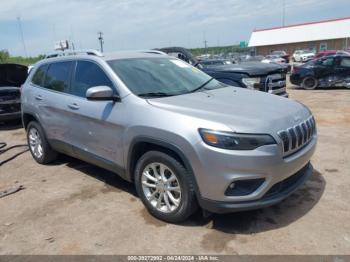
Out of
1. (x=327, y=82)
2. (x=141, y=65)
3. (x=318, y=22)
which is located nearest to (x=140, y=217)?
(x=141, y=65)

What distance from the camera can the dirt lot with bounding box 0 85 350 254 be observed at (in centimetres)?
322

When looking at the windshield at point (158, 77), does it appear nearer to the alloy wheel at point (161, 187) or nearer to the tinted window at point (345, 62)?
the alloy wheel at point (161, 187)

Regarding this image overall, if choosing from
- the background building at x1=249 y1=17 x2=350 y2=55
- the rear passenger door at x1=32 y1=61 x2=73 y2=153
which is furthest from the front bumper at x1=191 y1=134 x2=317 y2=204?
the background building at x1=249 y1=17 x2=350 y2=55

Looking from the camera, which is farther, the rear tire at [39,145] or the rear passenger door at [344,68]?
the rear passenger door at [344,68]

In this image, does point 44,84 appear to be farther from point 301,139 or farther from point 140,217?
point 301,139

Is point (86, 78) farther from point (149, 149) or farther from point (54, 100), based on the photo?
point (149, 149)

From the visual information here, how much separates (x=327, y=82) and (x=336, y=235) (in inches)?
498

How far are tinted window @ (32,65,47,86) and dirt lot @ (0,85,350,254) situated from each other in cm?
156

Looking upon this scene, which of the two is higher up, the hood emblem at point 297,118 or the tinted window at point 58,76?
the tinted window at point 58,76

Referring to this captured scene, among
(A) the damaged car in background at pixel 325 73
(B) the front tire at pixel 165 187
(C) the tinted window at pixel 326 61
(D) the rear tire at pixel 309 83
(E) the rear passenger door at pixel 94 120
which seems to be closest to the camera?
(B) the front tire at pixel 165 187

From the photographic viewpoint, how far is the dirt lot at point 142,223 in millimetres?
3217

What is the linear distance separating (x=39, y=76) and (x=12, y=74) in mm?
5128

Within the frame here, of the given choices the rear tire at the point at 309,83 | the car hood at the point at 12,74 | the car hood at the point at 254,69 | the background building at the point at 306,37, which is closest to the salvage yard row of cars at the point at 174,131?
the car hood at the point at 254,69

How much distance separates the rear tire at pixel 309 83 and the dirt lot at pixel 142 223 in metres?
10.6
